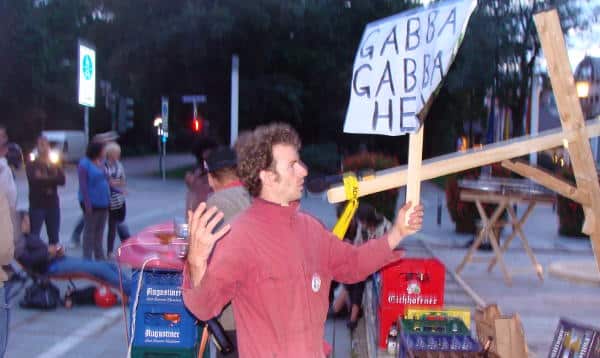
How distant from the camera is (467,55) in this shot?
854 inches

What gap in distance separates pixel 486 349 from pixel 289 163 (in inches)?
79.6

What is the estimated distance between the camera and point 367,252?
8.88ft

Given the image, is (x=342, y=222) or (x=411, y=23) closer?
(x=411, y=23)

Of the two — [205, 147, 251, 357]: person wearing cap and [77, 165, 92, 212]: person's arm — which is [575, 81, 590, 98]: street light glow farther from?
[205, 147, 251, 357]: person wearing cap

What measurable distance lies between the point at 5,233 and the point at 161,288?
42.2 inches

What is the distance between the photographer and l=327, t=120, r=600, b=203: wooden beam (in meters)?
2.84

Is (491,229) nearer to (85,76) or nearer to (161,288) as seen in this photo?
(161,288)

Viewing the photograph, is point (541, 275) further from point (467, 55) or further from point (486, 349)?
point (467, 55)

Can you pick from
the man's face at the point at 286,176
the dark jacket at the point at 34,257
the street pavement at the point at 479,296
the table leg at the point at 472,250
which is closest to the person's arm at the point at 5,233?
the street pavement at the point at 479,296

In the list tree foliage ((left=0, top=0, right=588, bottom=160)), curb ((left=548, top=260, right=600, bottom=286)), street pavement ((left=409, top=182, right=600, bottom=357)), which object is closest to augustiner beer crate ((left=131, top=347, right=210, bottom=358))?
street pavement ((left=409, top=182, right=600, bottom=357))

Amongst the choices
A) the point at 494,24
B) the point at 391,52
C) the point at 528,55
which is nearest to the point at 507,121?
the point at 494,24

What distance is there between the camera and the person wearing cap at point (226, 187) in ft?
12.1

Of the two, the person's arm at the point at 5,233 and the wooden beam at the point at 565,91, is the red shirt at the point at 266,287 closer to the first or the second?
the wooden beam at the point at 565,91

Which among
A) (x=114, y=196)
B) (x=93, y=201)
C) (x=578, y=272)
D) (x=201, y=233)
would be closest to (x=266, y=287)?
(x=201, y=233)
